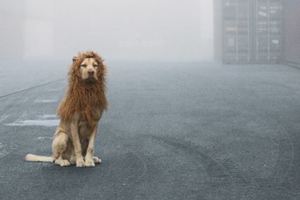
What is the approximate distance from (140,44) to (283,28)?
117 feet

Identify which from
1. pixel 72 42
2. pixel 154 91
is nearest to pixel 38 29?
pixel 72 42

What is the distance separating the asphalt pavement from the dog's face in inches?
Result: 45.7

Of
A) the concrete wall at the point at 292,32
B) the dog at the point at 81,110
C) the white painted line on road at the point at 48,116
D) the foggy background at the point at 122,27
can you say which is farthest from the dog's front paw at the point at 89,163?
the foggy background at the point at 122,27

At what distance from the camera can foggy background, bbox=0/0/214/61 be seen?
62906 mm

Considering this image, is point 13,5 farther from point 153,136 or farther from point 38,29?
point 153,136

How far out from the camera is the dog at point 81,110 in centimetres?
634

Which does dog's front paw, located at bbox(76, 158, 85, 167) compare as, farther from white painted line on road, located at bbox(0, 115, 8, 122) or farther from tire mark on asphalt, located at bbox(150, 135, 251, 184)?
white painted line on road, located at bbox(0, 115, 8, 122)

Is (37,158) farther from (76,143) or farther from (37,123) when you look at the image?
(37,123)

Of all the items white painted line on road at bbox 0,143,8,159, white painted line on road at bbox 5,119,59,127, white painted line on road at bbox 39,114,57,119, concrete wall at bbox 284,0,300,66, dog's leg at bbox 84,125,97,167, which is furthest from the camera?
concrete wall at bbox 284,0,300,66

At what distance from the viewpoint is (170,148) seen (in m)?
7.72

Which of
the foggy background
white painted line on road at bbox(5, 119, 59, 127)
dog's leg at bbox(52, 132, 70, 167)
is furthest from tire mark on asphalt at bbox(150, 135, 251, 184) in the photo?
the foggy background

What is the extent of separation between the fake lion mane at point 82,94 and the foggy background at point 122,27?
178 ft

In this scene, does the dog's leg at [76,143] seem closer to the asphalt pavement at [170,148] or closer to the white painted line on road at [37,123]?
the asphalt pavement at [170,148]

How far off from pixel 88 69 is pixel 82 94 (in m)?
0.38
